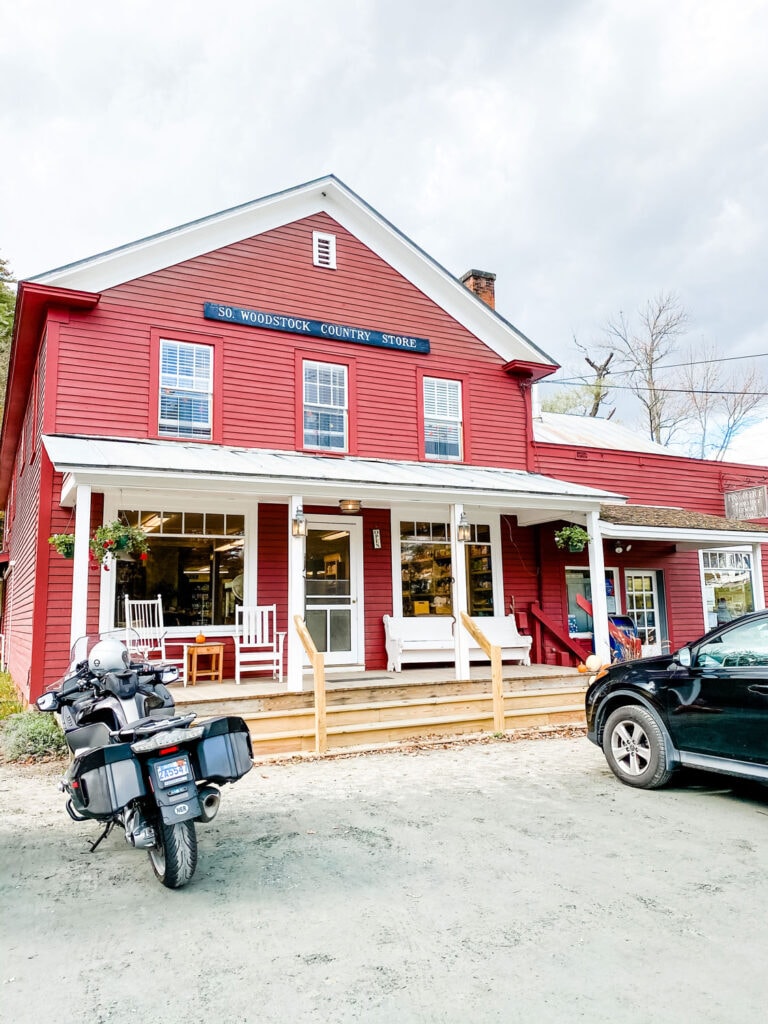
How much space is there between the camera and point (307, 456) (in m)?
10.5

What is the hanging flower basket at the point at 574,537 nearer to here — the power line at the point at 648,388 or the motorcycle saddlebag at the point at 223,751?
the motorcycle saddlebag at the point at 223,751

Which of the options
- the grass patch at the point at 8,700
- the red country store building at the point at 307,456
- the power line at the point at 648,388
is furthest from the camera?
the power line at the point at 648,388

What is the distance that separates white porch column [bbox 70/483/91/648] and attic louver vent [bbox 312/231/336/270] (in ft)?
19.2

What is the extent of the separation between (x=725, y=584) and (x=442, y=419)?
25.6 feet

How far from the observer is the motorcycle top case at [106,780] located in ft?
11.3

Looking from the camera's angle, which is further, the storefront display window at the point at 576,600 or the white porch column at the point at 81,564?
the storefront display window at the point at 576,600

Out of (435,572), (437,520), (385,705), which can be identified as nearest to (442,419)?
(437,520)

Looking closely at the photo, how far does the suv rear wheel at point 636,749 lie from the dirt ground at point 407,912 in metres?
0.16

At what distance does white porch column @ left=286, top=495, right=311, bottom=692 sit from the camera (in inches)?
313

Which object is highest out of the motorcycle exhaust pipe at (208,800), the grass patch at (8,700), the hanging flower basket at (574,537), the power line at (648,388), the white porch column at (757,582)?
the power line at (648,388)

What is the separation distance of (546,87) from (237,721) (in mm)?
13038

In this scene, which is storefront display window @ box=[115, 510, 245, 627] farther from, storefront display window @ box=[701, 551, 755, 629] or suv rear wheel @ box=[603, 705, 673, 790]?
storefront display window @ box=[701, 551, 755, 629]

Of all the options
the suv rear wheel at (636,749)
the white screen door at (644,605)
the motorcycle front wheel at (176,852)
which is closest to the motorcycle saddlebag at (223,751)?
the motorcycle front wheel at (176,852)

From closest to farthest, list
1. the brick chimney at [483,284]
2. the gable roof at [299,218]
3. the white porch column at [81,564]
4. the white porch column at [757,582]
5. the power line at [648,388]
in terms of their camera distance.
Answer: the white porch column at [81,564] < the gable roof at [299,218] < the white porch column at [757,582] < the brick chimney at [483,284] < the power line at [648,388]
